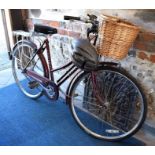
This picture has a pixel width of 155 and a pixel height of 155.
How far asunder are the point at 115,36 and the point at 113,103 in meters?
0.73

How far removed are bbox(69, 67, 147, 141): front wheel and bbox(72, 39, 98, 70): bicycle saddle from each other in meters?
0.18

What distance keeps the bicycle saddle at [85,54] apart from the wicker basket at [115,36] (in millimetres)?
79

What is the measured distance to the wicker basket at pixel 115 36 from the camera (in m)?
1.50

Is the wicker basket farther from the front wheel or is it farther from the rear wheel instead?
the rear wheel

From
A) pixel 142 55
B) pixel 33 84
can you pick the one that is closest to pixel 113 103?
pixel 142 55

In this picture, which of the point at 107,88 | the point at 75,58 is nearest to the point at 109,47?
the point at 75,58

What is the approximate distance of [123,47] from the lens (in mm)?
1583

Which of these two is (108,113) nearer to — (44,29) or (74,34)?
(74,34)

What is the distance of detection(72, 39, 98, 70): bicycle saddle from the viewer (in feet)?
5.43

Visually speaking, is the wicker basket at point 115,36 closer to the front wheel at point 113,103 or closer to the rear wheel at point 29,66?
the front wheel at point 113,103

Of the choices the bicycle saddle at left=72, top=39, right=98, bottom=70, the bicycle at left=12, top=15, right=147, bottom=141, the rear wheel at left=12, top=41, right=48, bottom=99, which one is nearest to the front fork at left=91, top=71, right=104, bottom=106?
the bicycle at left=12, top=15, right=147, bottom=141

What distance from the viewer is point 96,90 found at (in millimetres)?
1909

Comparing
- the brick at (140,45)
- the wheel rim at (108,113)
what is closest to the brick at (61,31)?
the wheel rim at (108,113)

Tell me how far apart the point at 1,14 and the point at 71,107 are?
67.8 inches
